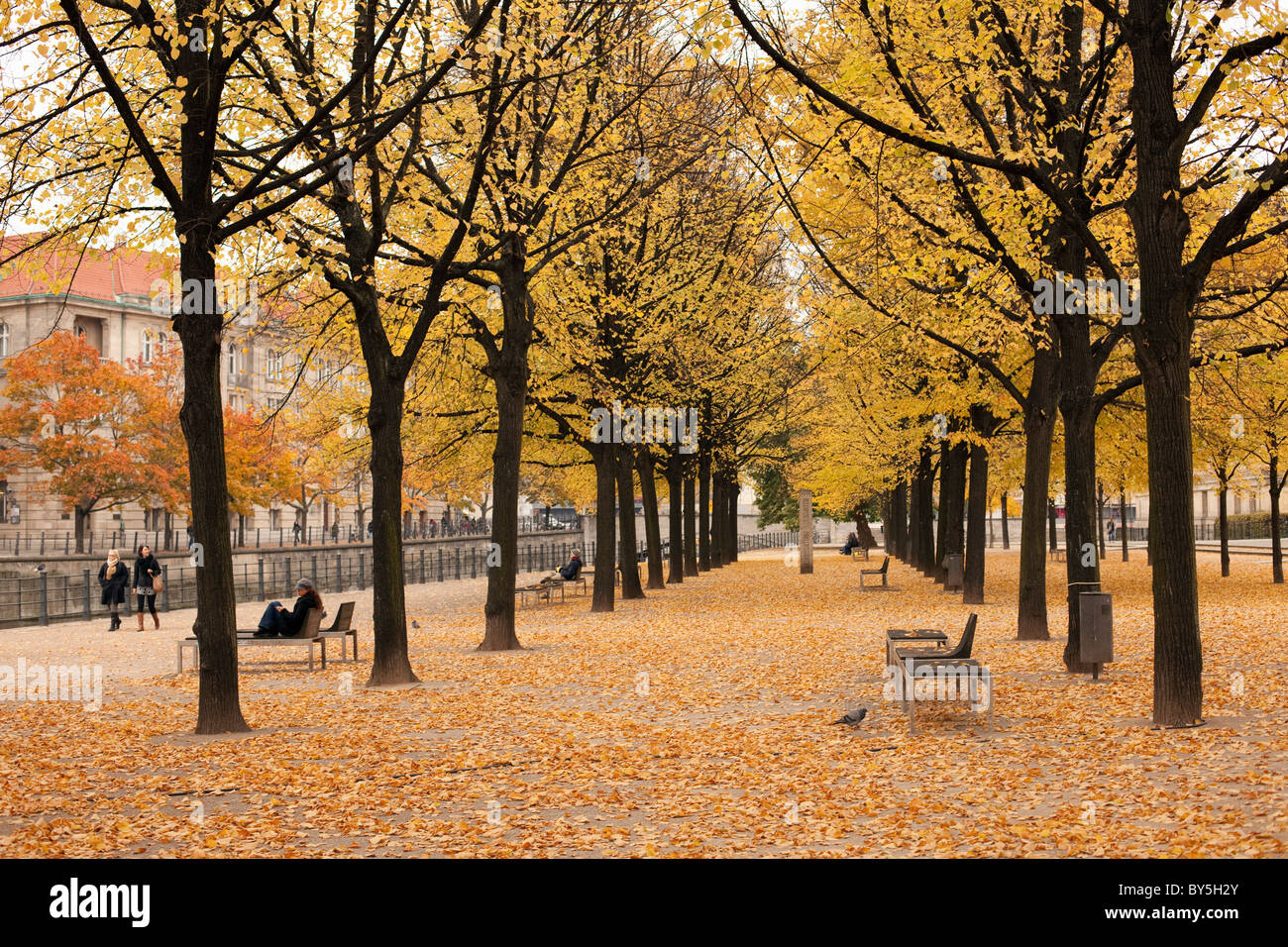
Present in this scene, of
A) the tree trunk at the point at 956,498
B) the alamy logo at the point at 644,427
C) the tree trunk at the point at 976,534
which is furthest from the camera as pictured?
the tree trunk at the point at 956,498

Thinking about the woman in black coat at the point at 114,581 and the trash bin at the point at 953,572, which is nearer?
the woman in black coat at the point at 114,581

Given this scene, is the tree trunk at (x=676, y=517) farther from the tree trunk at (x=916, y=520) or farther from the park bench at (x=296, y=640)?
the park bench at (x=296, y=640)

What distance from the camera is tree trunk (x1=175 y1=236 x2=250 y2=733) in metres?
11.5

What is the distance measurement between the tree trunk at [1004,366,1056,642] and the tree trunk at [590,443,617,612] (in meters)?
10.3

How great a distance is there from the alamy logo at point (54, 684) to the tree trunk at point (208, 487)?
3.08 m

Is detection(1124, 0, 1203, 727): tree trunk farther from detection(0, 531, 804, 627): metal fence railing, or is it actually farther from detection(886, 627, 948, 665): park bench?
detection(0, 531, 804, 627): metal fence railing

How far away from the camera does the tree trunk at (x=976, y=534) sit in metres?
25.9

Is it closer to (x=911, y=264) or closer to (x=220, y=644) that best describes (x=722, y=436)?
(x=911, y=264)

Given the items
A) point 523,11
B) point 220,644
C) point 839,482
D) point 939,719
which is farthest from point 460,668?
point 839,482

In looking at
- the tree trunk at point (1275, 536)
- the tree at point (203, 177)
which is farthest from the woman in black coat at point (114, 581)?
the tree trunk at point (1275, 536)

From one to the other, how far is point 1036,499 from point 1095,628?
611cm

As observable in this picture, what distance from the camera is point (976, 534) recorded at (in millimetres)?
25844

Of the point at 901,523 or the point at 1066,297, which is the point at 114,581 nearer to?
the point at 1066,297

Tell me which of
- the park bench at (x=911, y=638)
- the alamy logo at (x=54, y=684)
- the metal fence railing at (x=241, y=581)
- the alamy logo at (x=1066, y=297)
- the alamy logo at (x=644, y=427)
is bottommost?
the metal fence railing at (x=241, y=581)
